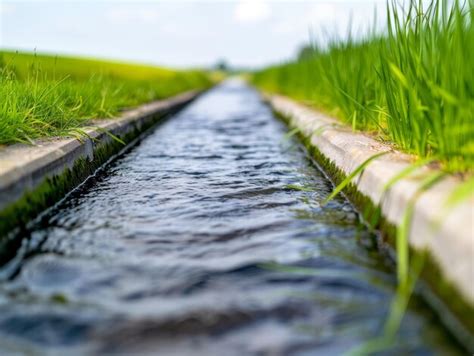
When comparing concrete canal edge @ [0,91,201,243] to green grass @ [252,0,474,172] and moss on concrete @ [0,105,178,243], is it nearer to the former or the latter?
→ moss on concrete @ [0,105,178,243]

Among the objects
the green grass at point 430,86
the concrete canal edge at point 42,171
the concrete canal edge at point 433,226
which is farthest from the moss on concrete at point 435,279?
the concrete canal edge at point 42,171

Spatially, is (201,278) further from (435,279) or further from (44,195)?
(44,195)

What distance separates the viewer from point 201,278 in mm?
2162

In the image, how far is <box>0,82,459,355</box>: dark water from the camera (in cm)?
173

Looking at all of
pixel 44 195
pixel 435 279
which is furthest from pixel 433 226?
pixel 44 195

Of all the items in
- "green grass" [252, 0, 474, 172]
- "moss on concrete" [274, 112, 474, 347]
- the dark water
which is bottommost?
the dark water

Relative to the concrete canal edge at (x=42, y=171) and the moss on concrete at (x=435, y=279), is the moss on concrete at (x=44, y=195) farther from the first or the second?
the moss on concrete at (x=435, y=279)

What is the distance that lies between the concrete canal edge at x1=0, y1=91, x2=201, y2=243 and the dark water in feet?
0.36

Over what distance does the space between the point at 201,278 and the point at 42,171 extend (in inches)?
55.4

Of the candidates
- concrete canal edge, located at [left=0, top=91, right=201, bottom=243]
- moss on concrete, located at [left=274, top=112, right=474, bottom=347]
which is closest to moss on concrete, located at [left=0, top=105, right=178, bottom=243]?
concrete canal edge, located at [left=0, top=91, right=201, bottom=243]

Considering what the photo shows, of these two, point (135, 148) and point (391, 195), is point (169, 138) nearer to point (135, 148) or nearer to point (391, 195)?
point (135, 148)

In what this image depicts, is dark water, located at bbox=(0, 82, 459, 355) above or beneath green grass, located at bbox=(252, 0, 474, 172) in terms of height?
beneath

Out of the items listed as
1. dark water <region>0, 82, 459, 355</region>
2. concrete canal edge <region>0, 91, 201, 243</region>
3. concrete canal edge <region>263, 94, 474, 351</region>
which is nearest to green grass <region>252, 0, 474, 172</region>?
concrete canal edge <region>263, 94, 474, 351</region>

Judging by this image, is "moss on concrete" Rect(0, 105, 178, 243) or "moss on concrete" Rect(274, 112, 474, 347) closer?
"moss on concrete" Rect(274, 112, 474, 347)
